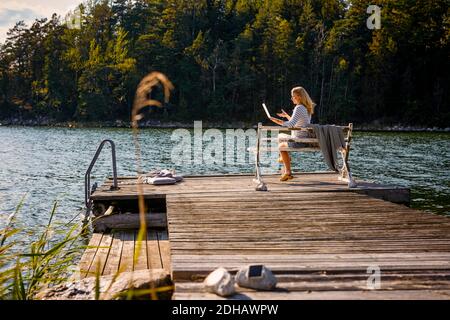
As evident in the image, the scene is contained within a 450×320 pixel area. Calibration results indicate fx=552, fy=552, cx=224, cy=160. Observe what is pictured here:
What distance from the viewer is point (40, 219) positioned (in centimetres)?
1084

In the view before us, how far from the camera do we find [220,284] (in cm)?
315

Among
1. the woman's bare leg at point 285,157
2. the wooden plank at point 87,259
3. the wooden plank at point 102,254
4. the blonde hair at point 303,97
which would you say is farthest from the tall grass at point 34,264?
the blonde hair at point 303,97

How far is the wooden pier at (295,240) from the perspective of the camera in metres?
3.47

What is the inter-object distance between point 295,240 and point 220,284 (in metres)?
1.70

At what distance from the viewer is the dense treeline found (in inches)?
2360

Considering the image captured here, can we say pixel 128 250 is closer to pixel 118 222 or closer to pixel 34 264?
pixel 118 222

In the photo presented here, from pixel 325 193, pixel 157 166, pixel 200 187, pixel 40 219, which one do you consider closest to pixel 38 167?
pixel 157 166

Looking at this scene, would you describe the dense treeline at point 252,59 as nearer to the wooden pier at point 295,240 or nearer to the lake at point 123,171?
the lake at point 123,171

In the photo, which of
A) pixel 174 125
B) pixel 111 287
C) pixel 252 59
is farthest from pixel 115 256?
pixel 252 59

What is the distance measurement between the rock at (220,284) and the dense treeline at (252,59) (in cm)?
5477

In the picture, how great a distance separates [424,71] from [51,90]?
4588cm

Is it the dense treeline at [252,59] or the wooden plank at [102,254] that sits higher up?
the dense treeline at [252,59]

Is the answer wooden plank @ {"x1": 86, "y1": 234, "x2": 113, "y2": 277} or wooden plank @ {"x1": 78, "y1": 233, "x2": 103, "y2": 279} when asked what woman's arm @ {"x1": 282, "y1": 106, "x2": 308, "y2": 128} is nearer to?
wooden plank @ {"x1": 86, "y1": 234, "x2": 113, "y2": 277}

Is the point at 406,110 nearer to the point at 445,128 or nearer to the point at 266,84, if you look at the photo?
the point at 445,128
